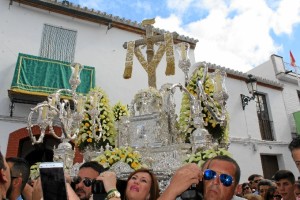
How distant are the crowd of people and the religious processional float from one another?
0.88 metres

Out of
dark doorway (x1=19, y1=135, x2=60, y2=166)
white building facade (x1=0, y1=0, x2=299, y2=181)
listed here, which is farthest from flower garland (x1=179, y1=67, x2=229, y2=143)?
dark doorway (x1=19, y1=135, x2=60, y2=166)

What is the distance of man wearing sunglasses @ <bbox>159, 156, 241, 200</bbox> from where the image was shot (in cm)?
171

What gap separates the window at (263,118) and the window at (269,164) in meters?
0.95

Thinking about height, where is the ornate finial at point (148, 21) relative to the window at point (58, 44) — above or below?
below

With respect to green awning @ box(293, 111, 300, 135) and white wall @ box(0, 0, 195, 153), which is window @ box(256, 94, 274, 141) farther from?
white wall @ box(0, 0, 195, 153)

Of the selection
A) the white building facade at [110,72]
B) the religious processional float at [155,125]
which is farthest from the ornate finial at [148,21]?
the white building facade at [110,72]

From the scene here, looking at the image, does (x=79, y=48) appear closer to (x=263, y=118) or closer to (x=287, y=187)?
(x=287, y=187)

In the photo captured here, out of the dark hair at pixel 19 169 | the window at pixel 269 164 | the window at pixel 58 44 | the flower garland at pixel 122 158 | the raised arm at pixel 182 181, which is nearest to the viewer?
the raised arm at pixel 182 181

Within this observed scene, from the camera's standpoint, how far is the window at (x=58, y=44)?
10.7 metres

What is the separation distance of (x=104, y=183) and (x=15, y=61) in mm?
8904

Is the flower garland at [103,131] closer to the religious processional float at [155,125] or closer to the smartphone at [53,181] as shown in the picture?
the religious processional float at [155,125]

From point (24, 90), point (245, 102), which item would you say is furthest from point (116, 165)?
point (245, 102)

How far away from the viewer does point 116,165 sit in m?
3.90

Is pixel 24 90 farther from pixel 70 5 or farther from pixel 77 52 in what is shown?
pixel 70 5
